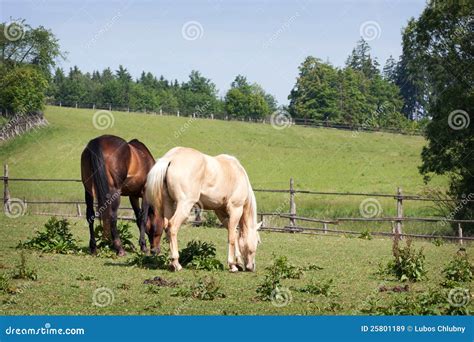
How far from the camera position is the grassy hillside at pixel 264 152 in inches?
1604

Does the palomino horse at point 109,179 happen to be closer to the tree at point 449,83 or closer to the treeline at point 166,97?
the tree at point 449,83

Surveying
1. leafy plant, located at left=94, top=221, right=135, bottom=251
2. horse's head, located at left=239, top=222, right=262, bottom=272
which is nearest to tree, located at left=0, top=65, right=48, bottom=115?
leafy plant, located at left=94, top=221, right=135, bottom=251

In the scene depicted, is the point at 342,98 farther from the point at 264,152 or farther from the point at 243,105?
the point at 264,152

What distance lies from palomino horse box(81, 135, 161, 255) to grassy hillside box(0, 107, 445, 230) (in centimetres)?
1855

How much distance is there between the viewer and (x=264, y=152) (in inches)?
2077

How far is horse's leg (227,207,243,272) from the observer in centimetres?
1121

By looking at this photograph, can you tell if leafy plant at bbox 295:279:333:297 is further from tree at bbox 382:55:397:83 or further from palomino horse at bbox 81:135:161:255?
tree at bbox 382:55:397:83

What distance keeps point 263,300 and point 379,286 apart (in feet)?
7.42

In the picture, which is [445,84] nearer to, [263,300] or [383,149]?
[263,300]

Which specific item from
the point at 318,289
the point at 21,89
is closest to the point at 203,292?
the point at 318,289

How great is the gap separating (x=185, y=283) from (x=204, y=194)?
1.82m

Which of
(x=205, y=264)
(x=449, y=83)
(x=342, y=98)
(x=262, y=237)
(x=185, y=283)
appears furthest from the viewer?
(x=342, y=98)

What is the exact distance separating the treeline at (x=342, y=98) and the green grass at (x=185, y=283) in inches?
2208

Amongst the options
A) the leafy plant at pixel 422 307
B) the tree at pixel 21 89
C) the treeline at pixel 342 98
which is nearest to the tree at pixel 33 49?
the tree at pixel 21 89
